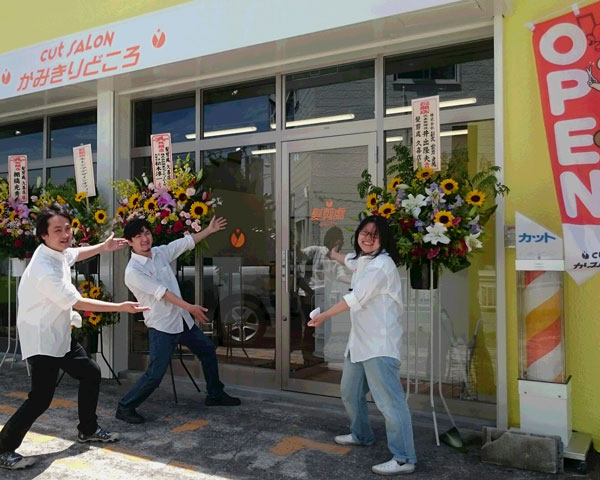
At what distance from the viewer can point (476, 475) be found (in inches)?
140

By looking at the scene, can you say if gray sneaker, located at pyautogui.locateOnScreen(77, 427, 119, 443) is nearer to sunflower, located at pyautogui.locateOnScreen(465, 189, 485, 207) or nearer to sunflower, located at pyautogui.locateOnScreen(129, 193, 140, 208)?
sunflower, located at pyautogui.locateOnScreen(129, 193, 140, 208)

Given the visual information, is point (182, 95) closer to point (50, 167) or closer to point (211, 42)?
point (211, 42)

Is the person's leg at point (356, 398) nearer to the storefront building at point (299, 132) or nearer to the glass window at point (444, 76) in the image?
the storefront building at point (299, 132)

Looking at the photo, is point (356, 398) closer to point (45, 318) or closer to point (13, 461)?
point (45, 318)

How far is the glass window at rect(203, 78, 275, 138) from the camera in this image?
563 centimetres

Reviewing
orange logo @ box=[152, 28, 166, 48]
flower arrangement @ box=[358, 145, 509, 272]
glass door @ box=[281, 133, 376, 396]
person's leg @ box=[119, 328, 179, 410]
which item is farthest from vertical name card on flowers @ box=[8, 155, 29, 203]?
flower arrangement @ box=[358, 145, 509, 272]

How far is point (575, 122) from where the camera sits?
12.4 ft

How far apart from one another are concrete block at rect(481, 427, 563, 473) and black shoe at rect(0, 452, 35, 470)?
2982 millimetres

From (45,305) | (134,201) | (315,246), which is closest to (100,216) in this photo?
(134,201)

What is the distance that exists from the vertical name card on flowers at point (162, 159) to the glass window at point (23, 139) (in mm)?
2636

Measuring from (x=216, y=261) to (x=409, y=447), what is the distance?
117 inches

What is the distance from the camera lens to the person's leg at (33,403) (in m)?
3.67

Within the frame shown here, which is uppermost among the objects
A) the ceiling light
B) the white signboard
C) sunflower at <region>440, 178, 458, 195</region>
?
the white signboard

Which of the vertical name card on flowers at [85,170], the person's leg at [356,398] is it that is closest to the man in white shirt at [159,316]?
the person's leg at [356,398]
